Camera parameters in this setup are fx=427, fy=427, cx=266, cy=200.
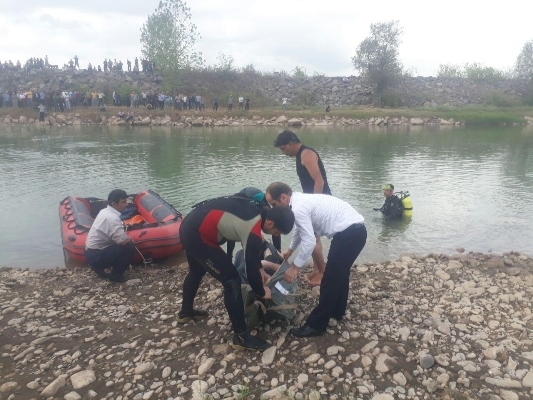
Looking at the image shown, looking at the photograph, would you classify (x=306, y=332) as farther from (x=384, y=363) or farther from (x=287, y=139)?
(x=287, y=139)

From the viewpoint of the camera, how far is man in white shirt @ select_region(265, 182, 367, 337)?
4.29 m

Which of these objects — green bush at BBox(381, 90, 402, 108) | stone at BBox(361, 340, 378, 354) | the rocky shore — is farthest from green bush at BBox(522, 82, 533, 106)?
stone at BBox(361, 340, 378, 354)

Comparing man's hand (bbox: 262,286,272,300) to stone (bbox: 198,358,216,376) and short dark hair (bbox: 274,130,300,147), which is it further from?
short dark hair (bbox: 274,130,300,147)

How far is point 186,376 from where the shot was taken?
13.3ft

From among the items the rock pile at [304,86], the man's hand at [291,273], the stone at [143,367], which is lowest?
the stone at [143,367]

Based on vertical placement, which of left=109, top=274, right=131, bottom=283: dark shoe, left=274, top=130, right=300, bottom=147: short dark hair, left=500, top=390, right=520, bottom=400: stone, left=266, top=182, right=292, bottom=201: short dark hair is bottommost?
left=109, top=274, right=131, bottom=283: dark shoe

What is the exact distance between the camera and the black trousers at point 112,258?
6527 mm

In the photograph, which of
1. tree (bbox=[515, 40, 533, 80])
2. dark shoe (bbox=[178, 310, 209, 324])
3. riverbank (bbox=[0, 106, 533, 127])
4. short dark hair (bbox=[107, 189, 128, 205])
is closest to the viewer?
dark shoe (bbox=[178, 310, 209, 324])

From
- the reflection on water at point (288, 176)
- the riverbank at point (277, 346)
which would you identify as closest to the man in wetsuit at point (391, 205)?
the reflection on water at point (288, 176)

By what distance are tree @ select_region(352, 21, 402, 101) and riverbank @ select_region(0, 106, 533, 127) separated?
9.17 metres

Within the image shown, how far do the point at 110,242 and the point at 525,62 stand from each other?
7573 cm

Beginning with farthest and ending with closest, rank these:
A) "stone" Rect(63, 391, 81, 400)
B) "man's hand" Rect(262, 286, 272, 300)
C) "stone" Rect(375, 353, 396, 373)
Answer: "man's hand" Rect(262, 286, 272, 300)
"stone" Rect(375, 353, 396, 373)
"stone" Rect(63, 391, 81, 400)

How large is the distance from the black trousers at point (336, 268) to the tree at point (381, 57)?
172ft

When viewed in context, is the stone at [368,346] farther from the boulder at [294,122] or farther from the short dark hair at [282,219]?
the boulder at [294,122]
